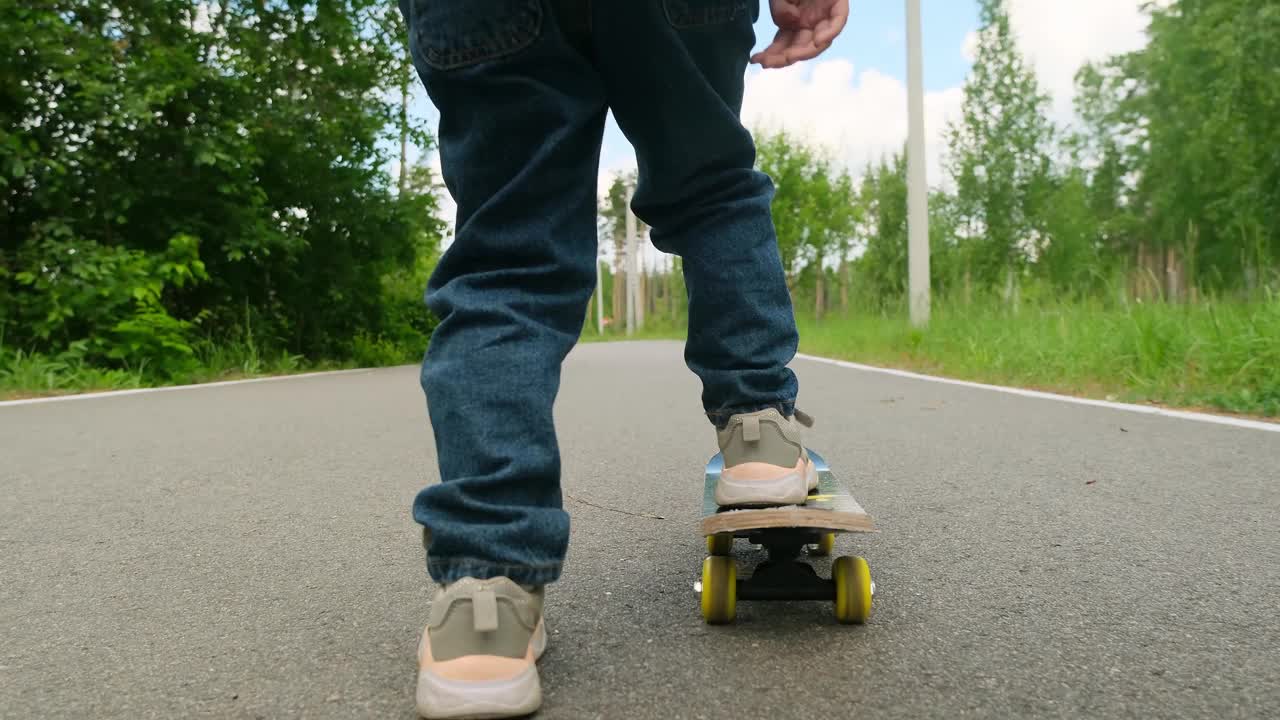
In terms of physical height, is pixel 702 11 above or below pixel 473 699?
above

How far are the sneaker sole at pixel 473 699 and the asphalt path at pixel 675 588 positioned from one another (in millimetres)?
59

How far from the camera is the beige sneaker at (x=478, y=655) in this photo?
1.10 metres

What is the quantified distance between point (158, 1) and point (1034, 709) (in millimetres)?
10250

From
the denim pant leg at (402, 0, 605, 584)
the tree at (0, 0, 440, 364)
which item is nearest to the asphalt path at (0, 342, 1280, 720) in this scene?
the denim pant leg at (402, 0, 605, 584)

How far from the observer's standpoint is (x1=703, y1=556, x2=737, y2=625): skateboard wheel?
56.0 inches

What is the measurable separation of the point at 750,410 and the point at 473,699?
72 centimetres

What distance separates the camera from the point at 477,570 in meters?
1.16

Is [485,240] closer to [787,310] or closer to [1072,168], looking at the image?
[787,310]

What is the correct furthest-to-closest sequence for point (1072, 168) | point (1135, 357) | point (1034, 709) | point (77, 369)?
point (1072, 168)
point (77, 369)
point (1135, 357)
point (1034, 709)

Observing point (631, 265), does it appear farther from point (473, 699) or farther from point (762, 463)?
point (473, 699)

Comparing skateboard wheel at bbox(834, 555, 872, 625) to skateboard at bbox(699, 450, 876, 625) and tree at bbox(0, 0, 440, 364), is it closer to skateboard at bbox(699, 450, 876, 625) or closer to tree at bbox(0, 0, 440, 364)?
skateboard at bbox(699, 450, 876, 625)

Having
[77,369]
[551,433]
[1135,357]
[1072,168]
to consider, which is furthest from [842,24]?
[1072,168]

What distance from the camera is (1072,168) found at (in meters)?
21.6

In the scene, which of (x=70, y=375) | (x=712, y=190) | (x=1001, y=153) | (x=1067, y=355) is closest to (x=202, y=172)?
(x=70, y=375)
